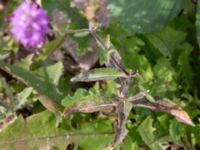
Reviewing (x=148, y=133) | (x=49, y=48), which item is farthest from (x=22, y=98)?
(x=148, y=133)

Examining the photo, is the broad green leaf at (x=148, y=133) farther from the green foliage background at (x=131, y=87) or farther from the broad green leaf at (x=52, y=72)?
the broad green leaf at (x=52, y=72)

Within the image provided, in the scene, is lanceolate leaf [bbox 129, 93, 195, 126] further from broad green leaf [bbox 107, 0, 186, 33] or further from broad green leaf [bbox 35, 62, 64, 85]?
broad green leaf [bbox 35, 62, 64, 85]

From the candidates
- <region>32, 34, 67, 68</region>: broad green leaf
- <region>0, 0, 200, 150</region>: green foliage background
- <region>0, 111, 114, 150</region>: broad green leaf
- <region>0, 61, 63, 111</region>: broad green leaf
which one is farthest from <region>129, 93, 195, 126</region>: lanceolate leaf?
<region>32, 34, 67, 68</region>: broad green leaf

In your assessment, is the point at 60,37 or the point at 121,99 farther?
the point at 60,37

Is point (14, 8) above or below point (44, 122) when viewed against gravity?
above

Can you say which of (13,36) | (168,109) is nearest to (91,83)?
(13,36)

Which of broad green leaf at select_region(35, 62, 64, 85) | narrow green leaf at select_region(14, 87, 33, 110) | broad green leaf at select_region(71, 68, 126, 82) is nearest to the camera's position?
broad green leaf at select_region(71, 68, 126, 82)

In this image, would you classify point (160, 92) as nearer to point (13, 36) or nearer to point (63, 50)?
point (63, 50)
